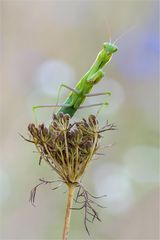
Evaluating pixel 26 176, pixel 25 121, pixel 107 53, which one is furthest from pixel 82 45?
pixel 107 53

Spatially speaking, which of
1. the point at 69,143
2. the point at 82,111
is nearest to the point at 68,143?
the point at 69,143

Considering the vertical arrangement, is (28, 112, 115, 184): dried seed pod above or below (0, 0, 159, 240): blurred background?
below

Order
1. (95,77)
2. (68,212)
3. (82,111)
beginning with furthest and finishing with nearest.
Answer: (82,111) → (95,77) → (68,212)

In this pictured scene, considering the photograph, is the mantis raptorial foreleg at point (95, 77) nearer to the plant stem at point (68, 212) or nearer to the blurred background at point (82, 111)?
the plant stem at point (68, 212)

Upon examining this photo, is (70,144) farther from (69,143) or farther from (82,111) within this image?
(82,111)

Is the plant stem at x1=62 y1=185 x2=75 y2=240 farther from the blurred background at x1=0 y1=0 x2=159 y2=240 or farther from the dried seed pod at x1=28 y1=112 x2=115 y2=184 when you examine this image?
the blurred background at x1=0 y1=0 x2=159 y2=240

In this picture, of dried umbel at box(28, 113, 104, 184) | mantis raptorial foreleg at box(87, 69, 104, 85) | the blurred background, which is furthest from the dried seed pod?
the blurred background
